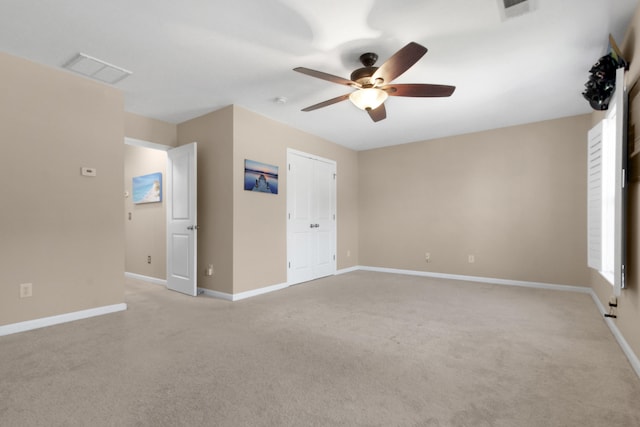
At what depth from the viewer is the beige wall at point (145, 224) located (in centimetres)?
502

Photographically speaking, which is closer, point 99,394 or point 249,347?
point 99,394

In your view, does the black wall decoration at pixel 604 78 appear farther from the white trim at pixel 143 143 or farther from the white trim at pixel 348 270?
the white trim at pixel 143 143

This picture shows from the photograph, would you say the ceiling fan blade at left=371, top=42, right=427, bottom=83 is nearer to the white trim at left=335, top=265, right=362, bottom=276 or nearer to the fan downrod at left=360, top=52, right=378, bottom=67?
the fan downrod at left=360, top=52, right=378, bottom=67

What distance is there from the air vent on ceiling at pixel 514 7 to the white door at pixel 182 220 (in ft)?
11.9

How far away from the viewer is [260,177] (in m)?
4.38

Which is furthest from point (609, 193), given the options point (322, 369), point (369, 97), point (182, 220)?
point (182, 220)

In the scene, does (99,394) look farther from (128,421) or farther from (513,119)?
(513,119)

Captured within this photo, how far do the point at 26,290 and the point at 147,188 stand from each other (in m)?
2.66

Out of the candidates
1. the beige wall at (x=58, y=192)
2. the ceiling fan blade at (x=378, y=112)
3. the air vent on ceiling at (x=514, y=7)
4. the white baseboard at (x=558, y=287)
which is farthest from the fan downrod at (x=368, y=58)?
the white baseboard at (x=558, y=287)

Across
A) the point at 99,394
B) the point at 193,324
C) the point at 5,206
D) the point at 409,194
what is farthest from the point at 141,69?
the point at 409,194

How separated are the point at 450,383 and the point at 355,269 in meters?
4.52

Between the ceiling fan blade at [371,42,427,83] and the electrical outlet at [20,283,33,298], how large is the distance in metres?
3.63

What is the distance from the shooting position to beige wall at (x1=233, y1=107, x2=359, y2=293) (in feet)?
13.3

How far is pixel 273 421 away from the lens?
1.56 metres
